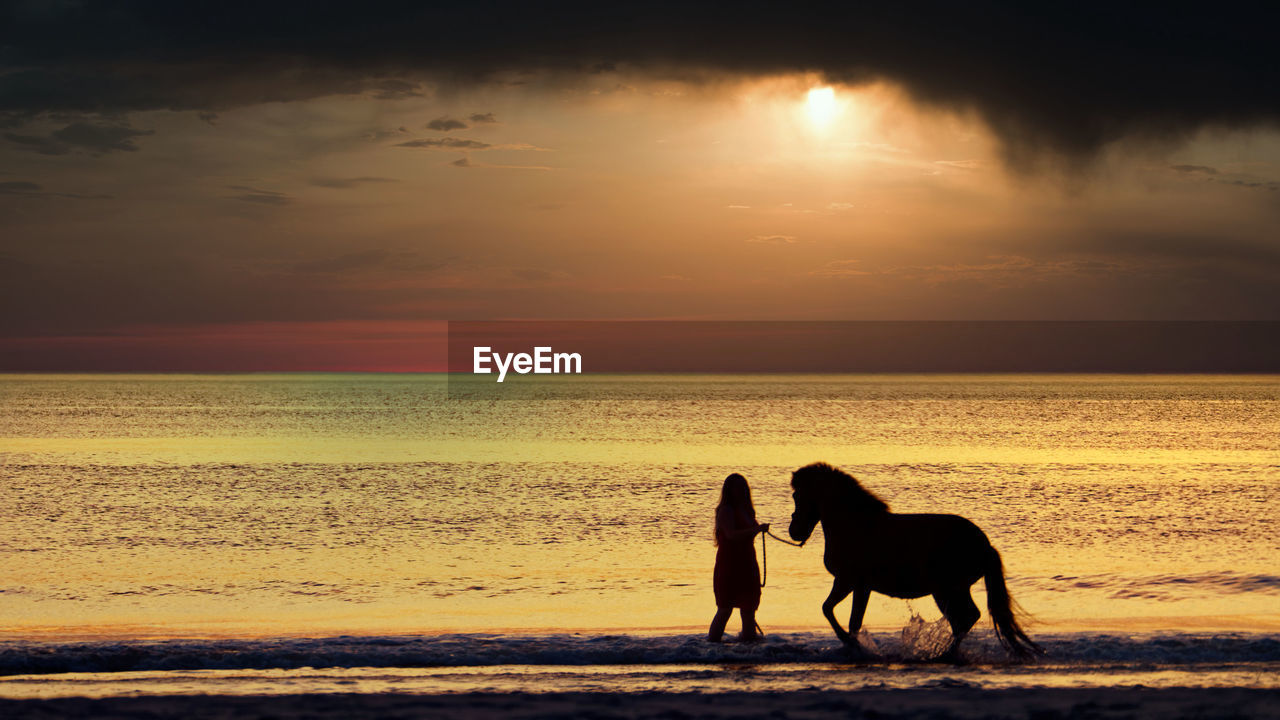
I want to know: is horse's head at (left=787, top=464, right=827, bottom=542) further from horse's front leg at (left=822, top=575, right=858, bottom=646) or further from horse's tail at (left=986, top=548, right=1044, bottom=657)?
horse's tail at (left=986, top=548, right=1044, bottom=657)

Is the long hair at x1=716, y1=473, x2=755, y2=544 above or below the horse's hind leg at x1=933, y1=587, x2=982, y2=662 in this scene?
above

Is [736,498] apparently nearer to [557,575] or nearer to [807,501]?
[807,501]

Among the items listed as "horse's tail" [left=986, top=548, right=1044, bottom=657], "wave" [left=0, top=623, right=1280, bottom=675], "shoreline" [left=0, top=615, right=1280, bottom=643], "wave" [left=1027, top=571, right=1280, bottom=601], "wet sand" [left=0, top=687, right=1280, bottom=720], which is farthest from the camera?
"wave" [left=1027, top=571, right=1280, bottom=601]

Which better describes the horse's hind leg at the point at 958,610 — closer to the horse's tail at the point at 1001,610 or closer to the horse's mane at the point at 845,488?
the horse's tail at the point at 1001,610

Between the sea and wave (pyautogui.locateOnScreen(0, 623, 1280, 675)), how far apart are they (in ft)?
0.11

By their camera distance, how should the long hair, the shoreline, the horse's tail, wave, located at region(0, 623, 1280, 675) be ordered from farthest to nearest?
the shoreline → the long hair → wave, located at region(0, 623, 1280, 675) → the horse's tail

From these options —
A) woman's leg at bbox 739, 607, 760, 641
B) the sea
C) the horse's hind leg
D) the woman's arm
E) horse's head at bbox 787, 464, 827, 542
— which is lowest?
the sea

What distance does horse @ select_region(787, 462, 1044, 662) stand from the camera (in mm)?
9078

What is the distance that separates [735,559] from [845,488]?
1300 millimetres

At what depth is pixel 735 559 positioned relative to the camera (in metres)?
9.81

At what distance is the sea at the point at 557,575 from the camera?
30.1ft

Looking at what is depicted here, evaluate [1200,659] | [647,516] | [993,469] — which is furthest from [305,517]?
[993,469]

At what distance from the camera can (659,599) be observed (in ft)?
47.6

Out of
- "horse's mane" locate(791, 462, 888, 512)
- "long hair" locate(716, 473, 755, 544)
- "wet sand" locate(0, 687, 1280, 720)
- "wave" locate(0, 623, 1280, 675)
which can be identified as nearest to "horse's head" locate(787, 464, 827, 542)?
"horse's mane" locate(791, 462, 888, 512)
